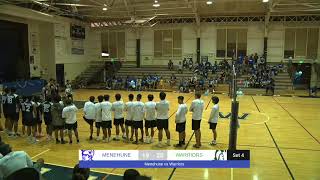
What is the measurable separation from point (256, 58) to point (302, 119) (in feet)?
48.2

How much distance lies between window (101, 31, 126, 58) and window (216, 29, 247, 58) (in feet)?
33.0

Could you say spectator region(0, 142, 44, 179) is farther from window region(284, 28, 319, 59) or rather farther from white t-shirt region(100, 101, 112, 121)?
window region(284, 28, 319, 59)

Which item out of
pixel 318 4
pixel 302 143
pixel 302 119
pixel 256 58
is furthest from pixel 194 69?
pixel 302 143

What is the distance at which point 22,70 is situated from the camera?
2302 cm

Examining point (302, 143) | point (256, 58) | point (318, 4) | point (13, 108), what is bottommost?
point (302, 143)

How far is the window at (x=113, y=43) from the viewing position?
31734 millimetres

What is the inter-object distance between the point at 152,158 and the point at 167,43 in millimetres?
25519

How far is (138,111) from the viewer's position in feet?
29.5

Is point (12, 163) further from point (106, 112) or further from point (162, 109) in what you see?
point (162, 109)

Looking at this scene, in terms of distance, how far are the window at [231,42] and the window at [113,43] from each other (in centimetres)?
1006

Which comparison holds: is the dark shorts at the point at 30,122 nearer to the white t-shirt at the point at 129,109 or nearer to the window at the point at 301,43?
the white t-shirt at the point at 129,109

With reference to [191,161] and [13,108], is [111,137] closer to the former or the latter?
[13,108]

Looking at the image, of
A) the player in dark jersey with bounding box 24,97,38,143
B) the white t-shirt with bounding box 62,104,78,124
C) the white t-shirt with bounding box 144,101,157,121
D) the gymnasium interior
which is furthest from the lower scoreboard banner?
the gymnasium interior

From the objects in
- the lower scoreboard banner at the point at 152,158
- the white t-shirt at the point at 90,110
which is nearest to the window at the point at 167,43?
the white t-shirt at the point at 90,110
